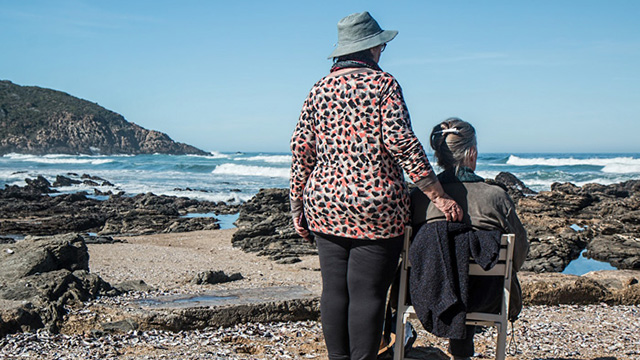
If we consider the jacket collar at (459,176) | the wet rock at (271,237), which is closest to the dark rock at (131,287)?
the jacket collar at (459,176)

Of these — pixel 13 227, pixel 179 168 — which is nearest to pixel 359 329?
pixel 13 227

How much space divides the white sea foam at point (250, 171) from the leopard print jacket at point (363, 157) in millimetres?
37682

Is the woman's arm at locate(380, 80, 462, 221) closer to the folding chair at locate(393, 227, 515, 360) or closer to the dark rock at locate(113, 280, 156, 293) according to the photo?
the folding chair at locate(393, 227, 515, 360)

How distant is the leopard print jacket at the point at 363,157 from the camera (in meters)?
2.52

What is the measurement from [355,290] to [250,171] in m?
41.3

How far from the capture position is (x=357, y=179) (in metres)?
2.54

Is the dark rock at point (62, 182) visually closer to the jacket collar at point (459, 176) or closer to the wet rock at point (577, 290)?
the wet rock at point (577, 290)

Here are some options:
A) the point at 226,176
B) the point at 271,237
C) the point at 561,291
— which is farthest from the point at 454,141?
the point at 226,176

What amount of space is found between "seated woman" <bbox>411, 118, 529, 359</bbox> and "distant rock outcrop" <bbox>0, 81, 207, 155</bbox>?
7832 centimetres

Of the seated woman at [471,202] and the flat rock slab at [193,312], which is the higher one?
the seated woman at [471,202]

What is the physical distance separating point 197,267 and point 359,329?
20.0 ft

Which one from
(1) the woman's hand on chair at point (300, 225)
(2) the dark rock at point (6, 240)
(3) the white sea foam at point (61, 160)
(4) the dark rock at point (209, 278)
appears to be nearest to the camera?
(1) the woman's hand on chair at point (300, 225)

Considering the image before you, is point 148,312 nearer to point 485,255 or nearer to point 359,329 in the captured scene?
point 359,329

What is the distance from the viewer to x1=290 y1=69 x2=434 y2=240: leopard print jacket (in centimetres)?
252
